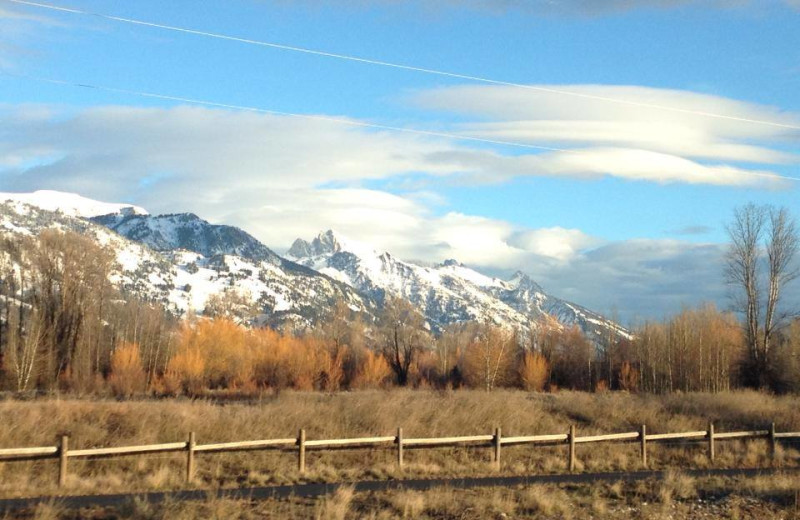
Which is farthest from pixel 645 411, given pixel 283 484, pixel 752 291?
pixel 752 291

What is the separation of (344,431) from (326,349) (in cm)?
6801

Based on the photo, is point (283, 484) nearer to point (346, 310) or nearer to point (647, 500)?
point (647, 500)

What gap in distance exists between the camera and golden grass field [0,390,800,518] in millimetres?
17391

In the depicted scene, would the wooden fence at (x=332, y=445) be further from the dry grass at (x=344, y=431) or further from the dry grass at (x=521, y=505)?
the dry grass at (x=521, y=505)

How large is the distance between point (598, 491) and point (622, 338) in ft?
288

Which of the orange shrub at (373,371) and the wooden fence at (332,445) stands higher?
the orange shrub at (373,371)

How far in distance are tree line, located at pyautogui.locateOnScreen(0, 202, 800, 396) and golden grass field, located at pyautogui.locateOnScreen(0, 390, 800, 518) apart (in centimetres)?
3014

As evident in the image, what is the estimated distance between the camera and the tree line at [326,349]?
6538 cm

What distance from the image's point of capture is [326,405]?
3450cm

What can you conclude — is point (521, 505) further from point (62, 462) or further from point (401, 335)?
point (401, 335)

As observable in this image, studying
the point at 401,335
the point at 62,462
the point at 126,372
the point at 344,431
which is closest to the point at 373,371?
the point at 401,335

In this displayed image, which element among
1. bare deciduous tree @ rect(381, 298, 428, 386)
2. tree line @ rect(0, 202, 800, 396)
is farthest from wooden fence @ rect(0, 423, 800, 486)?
bare deciduous tree @ rect(381, 298, 428, 386)

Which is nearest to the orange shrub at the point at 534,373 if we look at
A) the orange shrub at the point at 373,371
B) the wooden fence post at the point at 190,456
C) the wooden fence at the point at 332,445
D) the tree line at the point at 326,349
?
the tree line at the point at 326,349

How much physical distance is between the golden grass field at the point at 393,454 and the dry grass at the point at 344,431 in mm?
62
